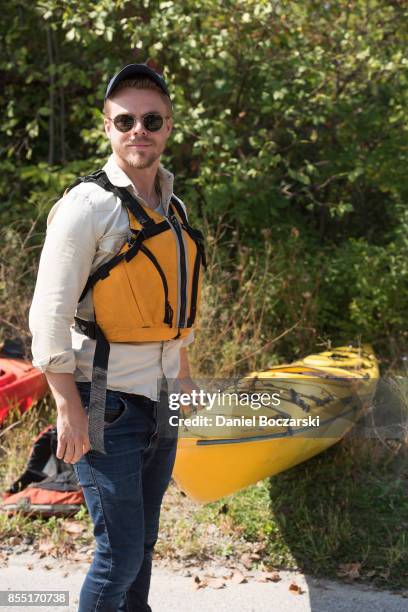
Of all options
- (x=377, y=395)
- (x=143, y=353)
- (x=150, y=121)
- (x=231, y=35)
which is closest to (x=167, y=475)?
(x=143, y=353)

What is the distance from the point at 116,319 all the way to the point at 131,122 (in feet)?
2.02

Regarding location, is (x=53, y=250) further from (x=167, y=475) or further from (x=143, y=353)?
(x=167, y=475)

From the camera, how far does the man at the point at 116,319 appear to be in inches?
85.5

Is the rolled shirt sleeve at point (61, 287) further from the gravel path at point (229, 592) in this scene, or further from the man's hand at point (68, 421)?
the gravel path at point (229, 592)

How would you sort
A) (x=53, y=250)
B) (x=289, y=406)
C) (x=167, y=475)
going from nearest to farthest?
(x=53, y=250) → (x=167, y=475) → (x=289, y=406)

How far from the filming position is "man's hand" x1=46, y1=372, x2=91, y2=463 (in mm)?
2178

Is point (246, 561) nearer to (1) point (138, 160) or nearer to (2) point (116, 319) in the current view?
(2) point (116, 319)

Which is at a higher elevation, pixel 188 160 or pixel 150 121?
pixel 188 160

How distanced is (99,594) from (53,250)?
1.03 metres

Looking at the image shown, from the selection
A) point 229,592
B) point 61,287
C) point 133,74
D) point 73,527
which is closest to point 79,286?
point 61,287

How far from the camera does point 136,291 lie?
2.26 meters

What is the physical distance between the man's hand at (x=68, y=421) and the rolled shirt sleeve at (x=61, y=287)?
0.13 feet

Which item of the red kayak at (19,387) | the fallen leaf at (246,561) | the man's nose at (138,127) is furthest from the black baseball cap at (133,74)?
the red kayak at (19,387)

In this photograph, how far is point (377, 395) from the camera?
459 cm
